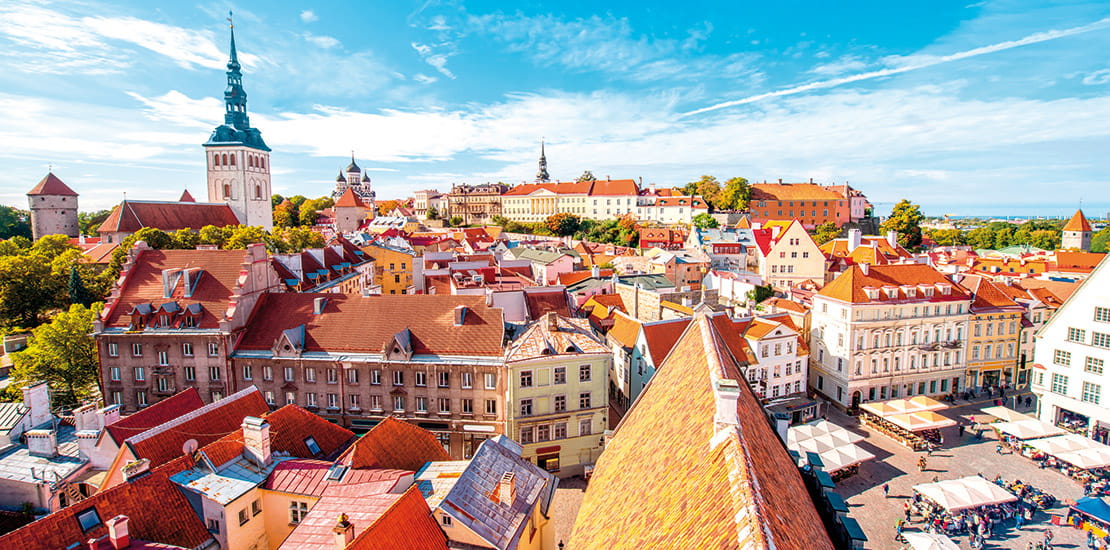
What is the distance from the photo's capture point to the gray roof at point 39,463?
20.5m

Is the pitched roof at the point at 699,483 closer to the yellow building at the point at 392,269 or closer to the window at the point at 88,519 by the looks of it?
the window at the point at 88,519

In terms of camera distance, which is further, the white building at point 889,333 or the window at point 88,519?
the white building at point 889,333

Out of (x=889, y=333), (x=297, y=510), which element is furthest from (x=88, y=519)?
(x=889, y=333)

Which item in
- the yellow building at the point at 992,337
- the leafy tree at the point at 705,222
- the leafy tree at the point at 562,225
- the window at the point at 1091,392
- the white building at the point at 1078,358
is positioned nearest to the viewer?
the white building at the point at 1078,358

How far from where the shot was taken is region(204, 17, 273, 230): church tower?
9838 cm

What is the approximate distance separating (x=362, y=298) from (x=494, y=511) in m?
20.4

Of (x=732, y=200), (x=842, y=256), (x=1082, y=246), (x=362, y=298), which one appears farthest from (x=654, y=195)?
(x=362, y=298)

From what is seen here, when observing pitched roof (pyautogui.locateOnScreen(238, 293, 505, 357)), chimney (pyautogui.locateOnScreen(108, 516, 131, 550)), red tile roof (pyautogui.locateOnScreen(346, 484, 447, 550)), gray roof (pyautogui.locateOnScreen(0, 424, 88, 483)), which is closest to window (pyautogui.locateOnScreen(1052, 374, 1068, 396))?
pitched roof (pyautogui.locateOnScreen(238, 293, 505, 357))

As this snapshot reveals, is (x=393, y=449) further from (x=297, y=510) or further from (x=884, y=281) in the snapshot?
(x=884, y=281)

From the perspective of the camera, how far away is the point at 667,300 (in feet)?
158

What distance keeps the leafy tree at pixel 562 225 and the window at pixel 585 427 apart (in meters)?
95.9

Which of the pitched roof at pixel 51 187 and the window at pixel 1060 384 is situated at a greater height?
the pitched roof at pixel 51 187

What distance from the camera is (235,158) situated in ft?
323

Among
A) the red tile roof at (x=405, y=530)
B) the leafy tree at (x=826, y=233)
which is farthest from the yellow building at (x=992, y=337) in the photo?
the leafy tree at (x=826, y=233)
